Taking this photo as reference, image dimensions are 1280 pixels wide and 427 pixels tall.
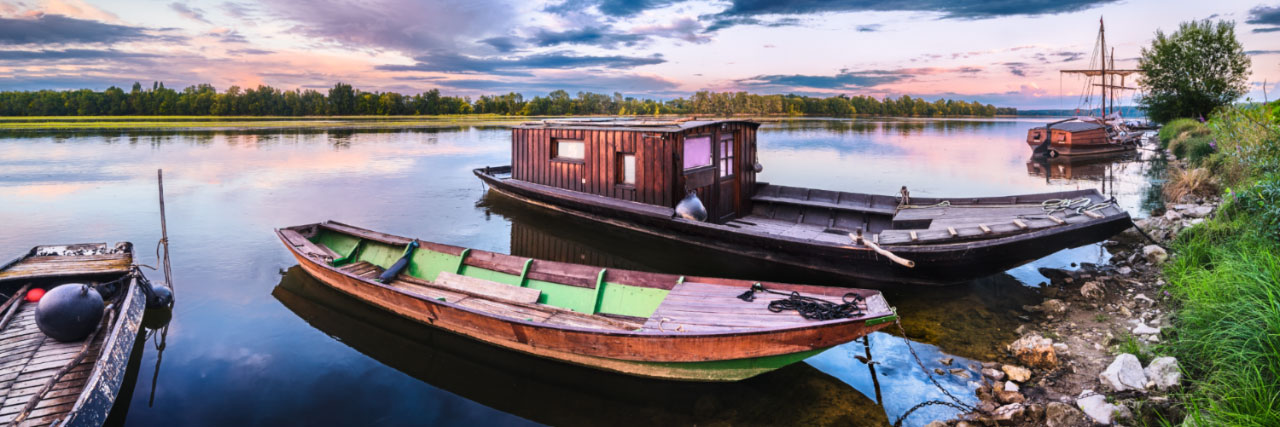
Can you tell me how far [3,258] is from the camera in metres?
12.3

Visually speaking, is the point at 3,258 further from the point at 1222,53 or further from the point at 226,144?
the point at 1222,53

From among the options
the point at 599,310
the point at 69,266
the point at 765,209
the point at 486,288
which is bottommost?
the point at 599,310

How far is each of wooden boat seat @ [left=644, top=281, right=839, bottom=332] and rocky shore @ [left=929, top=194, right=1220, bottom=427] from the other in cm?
183

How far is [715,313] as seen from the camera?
6.69m

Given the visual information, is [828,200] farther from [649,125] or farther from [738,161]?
[649,125]

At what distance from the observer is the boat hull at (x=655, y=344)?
5996 mm

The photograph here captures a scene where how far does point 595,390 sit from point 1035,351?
490cm

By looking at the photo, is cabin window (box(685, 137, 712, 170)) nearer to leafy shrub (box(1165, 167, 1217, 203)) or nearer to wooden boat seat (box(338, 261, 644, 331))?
wooden boat seat (box(338, 261, 644, 331))

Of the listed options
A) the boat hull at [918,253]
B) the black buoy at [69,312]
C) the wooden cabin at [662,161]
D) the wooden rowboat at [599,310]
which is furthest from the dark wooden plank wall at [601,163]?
the black buoy at [69,312]

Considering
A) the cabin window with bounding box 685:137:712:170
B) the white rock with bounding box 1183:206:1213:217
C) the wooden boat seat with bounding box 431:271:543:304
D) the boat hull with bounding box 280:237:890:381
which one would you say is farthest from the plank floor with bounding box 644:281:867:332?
the white rock with bounding box 1183:206:1213:217

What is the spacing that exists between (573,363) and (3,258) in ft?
43.2

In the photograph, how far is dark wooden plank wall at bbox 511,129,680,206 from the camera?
1269 cm

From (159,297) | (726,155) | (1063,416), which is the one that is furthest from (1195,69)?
(159,297)

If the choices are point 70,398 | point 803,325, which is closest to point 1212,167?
point 803,325
